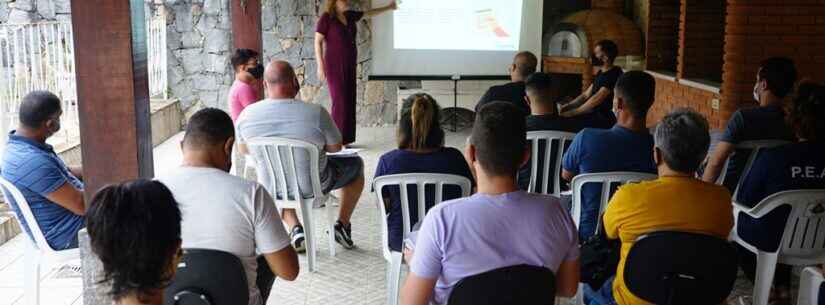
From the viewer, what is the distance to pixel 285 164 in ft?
13.9

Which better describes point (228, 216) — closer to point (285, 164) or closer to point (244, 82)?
point (285, 164)

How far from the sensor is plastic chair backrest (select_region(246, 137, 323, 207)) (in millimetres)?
4176

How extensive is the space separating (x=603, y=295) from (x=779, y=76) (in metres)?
1.80

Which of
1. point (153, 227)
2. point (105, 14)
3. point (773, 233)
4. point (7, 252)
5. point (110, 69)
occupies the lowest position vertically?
point (7, 252)

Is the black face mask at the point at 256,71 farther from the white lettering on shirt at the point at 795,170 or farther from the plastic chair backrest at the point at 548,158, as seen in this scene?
the white lettering on shirt at the point at 795,170

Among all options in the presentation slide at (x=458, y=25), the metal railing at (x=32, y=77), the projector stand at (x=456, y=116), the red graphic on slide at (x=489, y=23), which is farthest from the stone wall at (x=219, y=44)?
the metal railing at (x=32, y=77)

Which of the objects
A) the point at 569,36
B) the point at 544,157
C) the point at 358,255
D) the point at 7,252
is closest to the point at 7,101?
the point at 7,252

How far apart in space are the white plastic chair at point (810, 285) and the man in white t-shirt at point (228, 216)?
6.32 ft

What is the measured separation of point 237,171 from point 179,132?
248cm

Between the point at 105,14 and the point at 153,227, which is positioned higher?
the point at 105,14

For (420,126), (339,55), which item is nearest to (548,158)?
(420,126)

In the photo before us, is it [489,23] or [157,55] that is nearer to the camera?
[157,55]

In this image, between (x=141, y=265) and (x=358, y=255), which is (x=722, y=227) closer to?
(x=141, y=265)

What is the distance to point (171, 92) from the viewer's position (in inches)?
364
